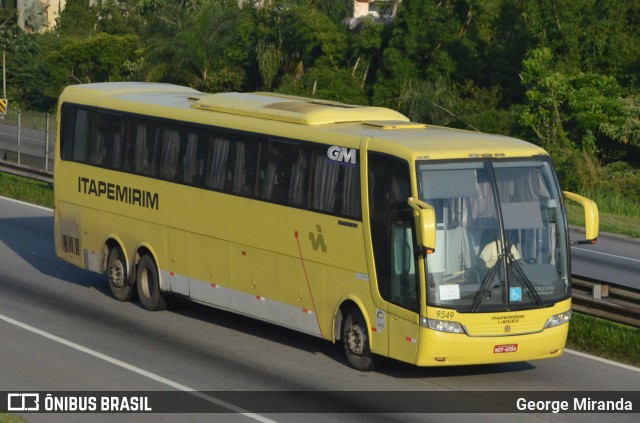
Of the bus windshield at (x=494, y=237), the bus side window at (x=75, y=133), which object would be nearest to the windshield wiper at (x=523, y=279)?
the bus windshield at (x=494, y=237)

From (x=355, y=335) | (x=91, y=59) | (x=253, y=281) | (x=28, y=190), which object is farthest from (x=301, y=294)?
(x=91, y=59)

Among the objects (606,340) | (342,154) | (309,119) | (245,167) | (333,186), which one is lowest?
(606,340)

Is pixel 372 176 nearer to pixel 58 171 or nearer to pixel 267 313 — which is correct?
pixel 267 313

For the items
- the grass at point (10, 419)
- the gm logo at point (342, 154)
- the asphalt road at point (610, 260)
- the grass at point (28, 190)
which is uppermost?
the gm logo at point (342, 154)

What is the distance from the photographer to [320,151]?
52.5ft

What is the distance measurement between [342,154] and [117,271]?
5933mm

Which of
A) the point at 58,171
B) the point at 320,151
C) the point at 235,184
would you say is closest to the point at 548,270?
the point at 320,151

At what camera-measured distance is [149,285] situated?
19438mm

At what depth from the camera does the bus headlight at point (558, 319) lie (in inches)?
578

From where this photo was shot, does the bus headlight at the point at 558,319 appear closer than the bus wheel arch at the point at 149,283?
Yes

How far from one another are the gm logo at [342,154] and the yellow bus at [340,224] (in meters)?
0.02

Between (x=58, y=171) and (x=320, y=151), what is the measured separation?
7.11 metres

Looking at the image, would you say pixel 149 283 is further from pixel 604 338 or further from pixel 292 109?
pixel 604 338

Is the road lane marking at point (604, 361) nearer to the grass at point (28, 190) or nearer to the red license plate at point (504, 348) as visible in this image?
the red license plate at point (504, 348)
